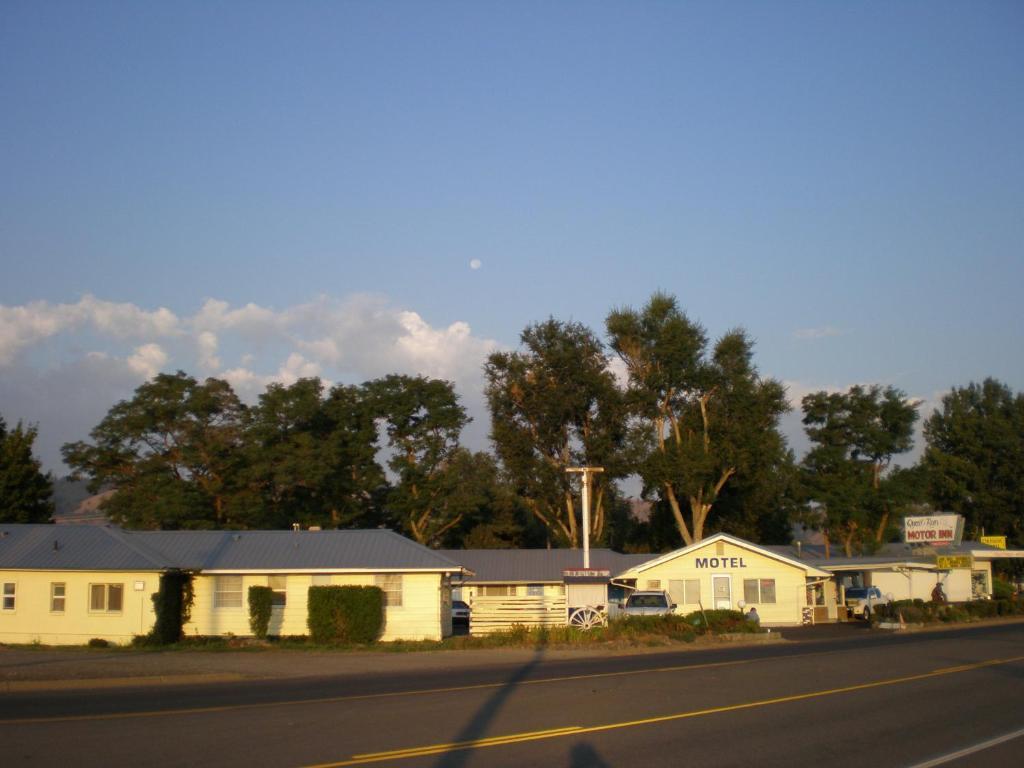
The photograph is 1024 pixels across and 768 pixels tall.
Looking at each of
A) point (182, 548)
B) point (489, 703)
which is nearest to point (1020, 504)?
point (182, 548)

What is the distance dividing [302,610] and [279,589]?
1.17m

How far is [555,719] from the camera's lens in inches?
594

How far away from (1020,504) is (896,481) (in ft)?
41.9

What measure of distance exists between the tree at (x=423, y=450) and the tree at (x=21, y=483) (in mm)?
20381

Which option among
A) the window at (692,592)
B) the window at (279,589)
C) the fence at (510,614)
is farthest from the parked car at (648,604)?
the window at (279,589)

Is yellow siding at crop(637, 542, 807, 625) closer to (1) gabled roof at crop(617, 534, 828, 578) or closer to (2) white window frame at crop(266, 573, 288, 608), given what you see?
(1) gabled roof at crop(617, 534, 828, 578)

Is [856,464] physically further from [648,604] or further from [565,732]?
[565,732]

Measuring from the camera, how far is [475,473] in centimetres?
6888

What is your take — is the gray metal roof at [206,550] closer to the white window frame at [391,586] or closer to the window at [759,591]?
the white window frame at [391,586]

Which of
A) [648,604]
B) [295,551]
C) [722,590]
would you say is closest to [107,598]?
[295,551]

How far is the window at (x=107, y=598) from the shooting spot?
3416 cm

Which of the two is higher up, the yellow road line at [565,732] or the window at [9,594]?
the window at [9,594]

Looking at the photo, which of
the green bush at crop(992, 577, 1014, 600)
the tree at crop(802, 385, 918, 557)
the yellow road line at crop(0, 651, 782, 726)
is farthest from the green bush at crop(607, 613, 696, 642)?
the tree at crop(802, 385, 918, 557)

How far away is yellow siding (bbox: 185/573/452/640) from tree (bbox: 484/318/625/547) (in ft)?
93.2
